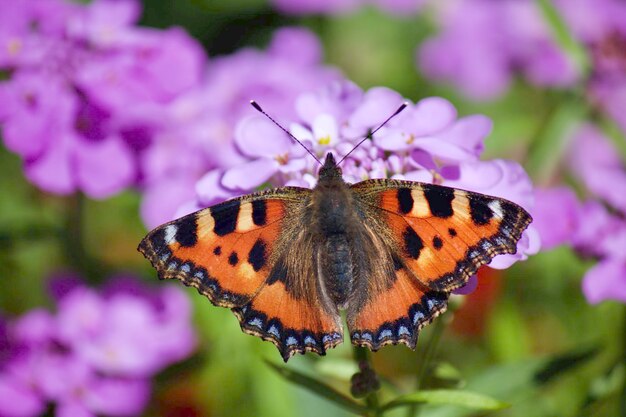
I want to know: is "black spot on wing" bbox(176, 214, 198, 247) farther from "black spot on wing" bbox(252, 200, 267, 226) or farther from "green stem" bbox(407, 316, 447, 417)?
"green stem" bbox(407, 316, 447, 417)

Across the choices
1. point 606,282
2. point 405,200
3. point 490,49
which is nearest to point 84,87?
point 405,200

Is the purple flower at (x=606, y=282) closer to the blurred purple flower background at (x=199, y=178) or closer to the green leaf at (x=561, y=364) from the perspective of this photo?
the blurred purple flower background at (x=199, y=178)

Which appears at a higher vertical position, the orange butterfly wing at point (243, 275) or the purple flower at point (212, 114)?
the purple flower at point (212, 114)

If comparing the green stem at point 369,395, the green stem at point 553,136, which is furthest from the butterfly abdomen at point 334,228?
the green stem at point 553,136

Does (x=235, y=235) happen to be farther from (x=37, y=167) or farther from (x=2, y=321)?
(x=2, y=321)

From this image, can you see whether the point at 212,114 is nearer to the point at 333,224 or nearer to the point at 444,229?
the point at 333,224

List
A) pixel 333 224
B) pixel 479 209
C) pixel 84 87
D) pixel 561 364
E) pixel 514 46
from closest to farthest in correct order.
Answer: pixel 479 209
pixel 333 224
pixel 561 364
pixel 84 87
pixel 514 46
